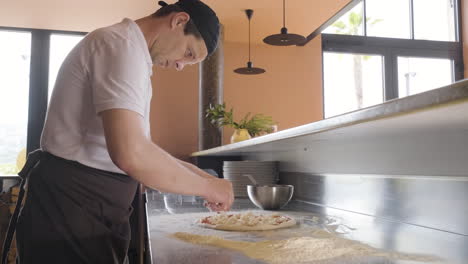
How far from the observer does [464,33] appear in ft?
20.3

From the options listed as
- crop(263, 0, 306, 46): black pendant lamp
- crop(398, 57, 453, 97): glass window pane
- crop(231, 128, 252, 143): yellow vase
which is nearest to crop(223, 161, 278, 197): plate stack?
crop(231, 128, 252, 143): yellow vase

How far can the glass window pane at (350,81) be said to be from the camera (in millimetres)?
5527

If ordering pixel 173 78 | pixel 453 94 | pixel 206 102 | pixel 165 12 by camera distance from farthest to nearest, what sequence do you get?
pixel 173 78 → pixel 206 102 → pixel 165 12 → pixel 453 94

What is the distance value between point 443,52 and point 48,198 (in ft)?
20.8

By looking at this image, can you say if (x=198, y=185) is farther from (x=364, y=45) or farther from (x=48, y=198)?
(x=364, y=45)

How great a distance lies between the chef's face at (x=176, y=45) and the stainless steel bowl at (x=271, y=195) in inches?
33.6

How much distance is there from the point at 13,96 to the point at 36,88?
0.30 metres

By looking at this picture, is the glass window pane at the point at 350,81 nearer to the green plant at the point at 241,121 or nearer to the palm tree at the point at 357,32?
the palm tree at the point at 357,32

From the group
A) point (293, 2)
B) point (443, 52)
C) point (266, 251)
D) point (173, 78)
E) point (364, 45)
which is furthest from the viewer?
point (443, 52)

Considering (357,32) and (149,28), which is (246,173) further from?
(357,32)

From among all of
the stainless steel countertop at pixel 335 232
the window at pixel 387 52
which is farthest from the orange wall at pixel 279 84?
the stainless steel countertop at pixel 335 232

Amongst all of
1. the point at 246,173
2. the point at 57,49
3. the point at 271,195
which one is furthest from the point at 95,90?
the point at 57,49

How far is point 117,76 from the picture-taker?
3.29ft

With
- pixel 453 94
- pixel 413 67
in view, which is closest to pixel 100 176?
pixel 453 94
